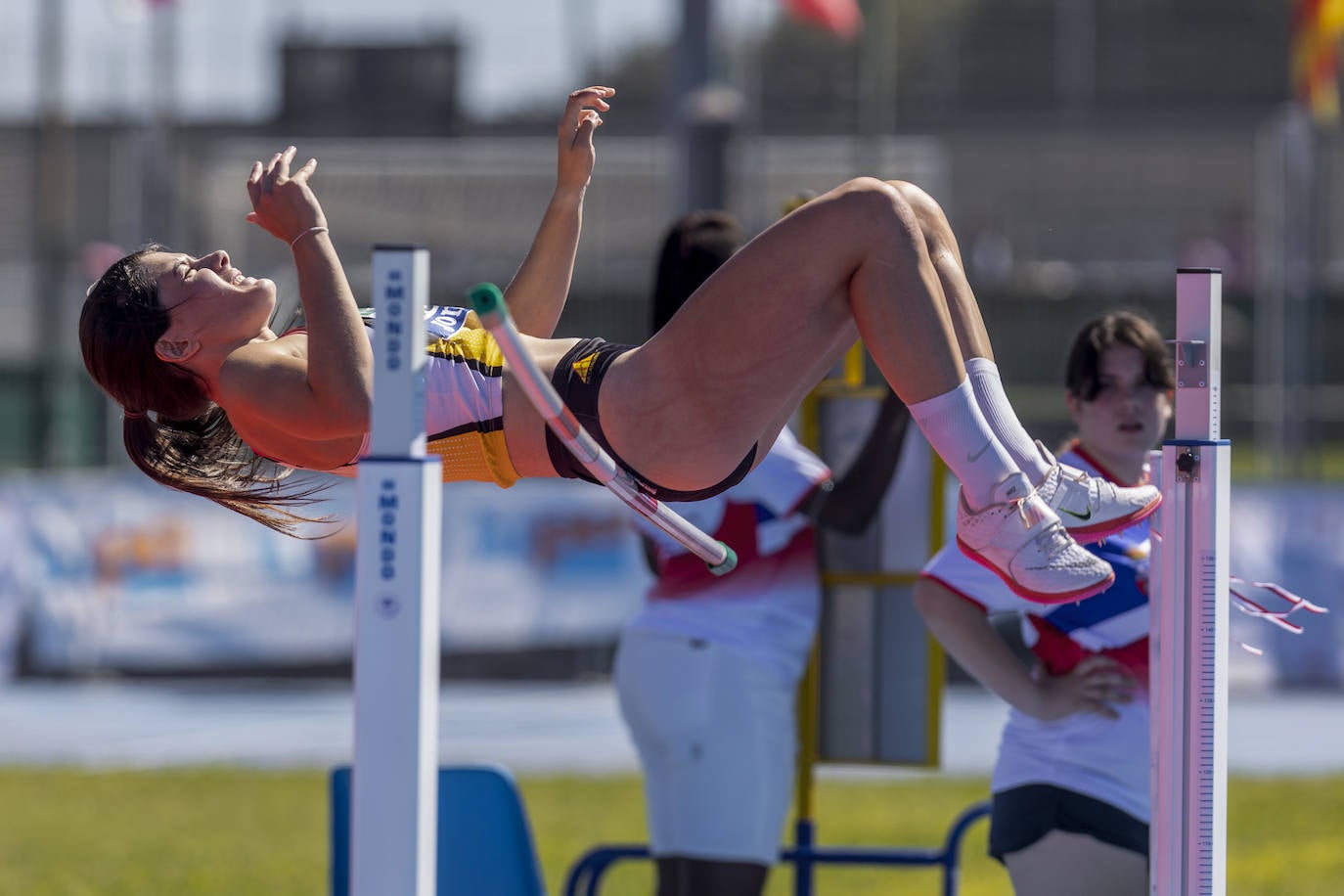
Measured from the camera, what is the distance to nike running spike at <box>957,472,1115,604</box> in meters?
3.05

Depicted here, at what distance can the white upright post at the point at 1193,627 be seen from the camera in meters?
2.93

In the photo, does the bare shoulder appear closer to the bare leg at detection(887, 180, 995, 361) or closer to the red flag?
the bare leg at detection(887, 180, 995, 361)

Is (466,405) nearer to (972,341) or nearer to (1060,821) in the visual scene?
(972,341)

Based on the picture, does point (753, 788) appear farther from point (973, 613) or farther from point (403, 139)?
point (403, 139)

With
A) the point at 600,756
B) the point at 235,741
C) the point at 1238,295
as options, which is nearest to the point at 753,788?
the point at 600,756

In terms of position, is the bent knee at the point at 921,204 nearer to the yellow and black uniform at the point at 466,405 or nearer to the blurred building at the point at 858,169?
the yellow and black uniform at the point at 466,405

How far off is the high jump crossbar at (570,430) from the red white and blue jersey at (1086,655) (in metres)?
0.82

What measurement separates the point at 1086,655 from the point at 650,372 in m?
1.25

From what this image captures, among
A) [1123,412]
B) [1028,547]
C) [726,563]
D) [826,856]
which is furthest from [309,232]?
[826,856]

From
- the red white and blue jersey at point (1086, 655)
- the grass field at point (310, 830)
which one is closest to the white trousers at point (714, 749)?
the red white and blue jersey at point (1086, 655)

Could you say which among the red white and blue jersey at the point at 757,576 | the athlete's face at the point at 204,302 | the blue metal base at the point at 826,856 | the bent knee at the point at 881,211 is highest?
the bent knee at the point at 881,211

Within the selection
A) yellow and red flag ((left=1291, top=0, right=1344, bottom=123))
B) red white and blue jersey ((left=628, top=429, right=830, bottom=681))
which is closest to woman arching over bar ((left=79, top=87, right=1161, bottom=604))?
red white and blue jersey ((left=628, top=429, right=830, bottom=681))

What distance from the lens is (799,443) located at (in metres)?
4.86

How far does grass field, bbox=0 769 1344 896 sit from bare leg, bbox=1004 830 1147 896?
314 centimetres
